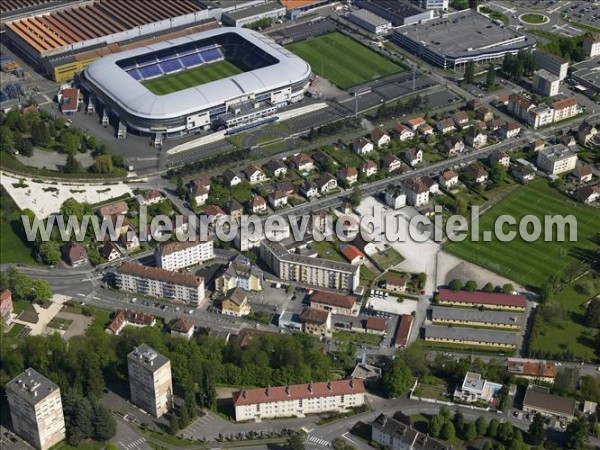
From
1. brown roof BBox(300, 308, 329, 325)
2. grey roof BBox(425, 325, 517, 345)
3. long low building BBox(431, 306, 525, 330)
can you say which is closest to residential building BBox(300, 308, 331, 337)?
brown roof BBox(300, 308, 329, 325)

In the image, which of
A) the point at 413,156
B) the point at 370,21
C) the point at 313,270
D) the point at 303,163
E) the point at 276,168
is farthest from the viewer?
the point at 370,21

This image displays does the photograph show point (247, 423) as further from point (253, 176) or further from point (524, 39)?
Result: point (524, 39)

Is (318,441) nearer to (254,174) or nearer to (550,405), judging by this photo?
(550,405)

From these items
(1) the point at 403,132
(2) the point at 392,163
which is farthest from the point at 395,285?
(1) the point at 403,132

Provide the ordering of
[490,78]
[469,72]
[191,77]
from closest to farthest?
[490,78] < [469,72] < [191,77]

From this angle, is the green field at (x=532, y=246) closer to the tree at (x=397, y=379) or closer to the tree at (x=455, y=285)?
the tree at (x=455, y=285)

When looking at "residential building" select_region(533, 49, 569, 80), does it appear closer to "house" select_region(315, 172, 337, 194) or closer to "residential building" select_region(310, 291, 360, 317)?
"house" select_region(315, 172, 337, 194)

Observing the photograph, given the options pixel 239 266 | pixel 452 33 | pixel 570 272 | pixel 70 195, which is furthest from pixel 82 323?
pixel 452 33
